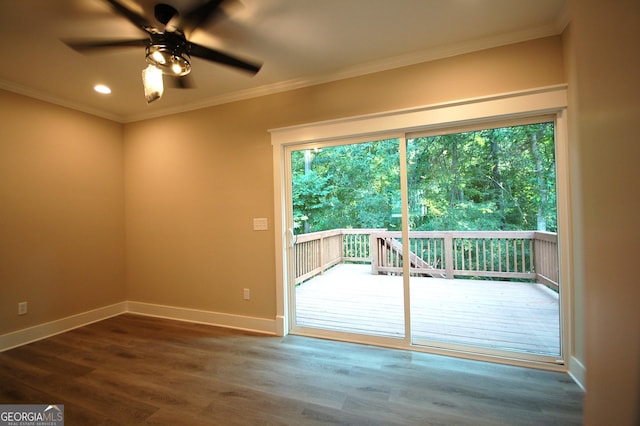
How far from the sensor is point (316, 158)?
2736mm

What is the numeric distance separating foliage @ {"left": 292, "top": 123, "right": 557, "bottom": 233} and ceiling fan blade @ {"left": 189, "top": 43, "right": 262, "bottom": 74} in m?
1.07

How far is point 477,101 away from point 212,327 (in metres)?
3.41

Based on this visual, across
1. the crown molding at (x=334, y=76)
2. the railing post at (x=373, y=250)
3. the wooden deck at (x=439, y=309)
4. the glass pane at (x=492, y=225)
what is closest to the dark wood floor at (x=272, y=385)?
A: the wooden deck at (x=439, y=309)

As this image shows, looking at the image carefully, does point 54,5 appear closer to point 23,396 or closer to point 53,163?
point 53,163

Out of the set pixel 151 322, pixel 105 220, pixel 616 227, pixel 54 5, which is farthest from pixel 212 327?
pixel 616 227

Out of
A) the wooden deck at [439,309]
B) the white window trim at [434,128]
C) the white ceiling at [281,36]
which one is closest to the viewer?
the white ceiling at [281,36]

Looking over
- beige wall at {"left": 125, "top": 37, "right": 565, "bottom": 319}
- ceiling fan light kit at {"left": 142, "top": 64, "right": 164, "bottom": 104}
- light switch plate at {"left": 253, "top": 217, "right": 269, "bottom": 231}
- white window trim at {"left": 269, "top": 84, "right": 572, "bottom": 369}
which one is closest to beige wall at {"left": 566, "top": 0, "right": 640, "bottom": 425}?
white window trim at {"left": 269, "top": 84, "right": 572, "bottom": 369}

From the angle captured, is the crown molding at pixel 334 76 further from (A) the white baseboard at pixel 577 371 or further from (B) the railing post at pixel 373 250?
(A) the white baseboard at pixel 577 371

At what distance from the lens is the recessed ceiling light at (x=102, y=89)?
2629mm

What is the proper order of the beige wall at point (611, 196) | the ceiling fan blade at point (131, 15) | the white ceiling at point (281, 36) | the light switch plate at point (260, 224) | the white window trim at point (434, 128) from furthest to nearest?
the light switch plate at point (260, 224) < the white window trim at point (434, 128) < the white ceiling at point (281, 36) < the ceiling fan blade at point (131, 15) < the beige wall at point (611, 196)

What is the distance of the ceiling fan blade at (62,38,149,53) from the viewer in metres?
1.58

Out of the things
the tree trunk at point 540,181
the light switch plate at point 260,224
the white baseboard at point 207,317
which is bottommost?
the white baseboard at point 207,317

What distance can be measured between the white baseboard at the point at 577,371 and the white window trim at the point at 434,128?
54mm

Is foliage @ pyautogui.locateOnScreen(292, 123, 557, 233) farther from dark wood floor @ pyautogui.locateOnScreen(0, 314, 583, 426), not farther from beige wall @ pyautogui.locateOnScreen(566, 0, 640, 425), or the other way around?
beige wall @ pyautogui.locateOnScreen(566, 0, 640, 425)
